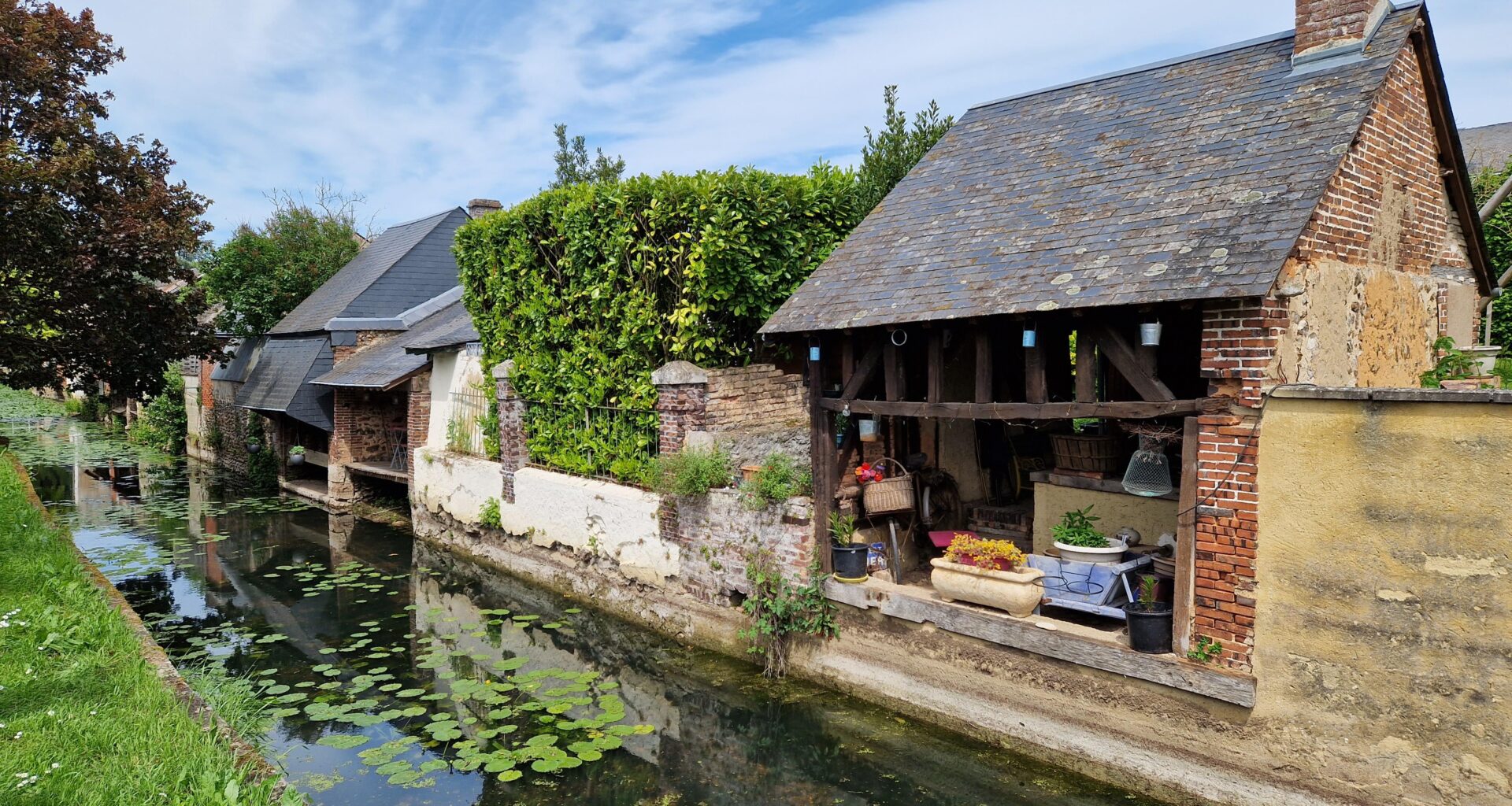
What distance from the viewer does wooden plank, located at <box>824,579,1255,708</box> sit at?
557cm

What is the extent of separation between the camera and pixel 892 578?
817 centimetres

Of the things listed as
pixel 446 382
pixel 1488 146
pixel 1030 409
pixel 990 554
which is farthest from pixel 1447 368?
pixel 1488 146

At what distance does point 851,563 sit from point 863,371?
67.6 inches

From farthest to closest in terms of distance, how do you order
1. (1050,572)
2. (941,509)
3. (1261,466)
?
(941,509)
(1050,572)
(1261,466)

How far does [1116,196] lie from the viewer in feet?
22.2

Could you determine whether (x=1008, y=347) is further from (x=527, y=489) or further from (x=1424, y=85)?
(x=527, y=489)

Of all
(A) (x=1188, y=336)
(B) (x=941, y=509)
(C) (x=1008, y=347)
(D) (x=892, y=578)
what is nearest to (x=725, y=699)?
(D) (x=892, y=578)

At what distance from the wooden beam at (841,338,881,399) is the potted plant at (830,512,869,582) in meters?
1.22

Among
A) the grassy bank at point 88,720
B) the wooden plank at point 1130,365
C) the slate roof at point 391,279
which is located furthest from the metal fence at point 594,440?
the slate roof at point 391,279

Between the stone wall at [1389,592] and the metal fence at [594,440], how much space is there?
21.2 feet

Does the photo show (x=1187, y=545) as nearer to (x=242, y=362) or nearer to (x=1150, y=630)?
(x=1150, y=630)

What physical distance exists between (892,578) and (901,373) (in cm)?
201

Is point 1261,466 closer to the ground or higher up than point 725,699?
higher up

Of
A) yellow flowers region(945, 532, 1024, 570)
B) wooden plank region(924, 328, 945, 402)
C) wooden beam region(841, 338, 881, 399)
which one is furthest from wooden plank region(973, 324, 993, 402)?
yellow flowers region(945, 532, 1024, 570)
